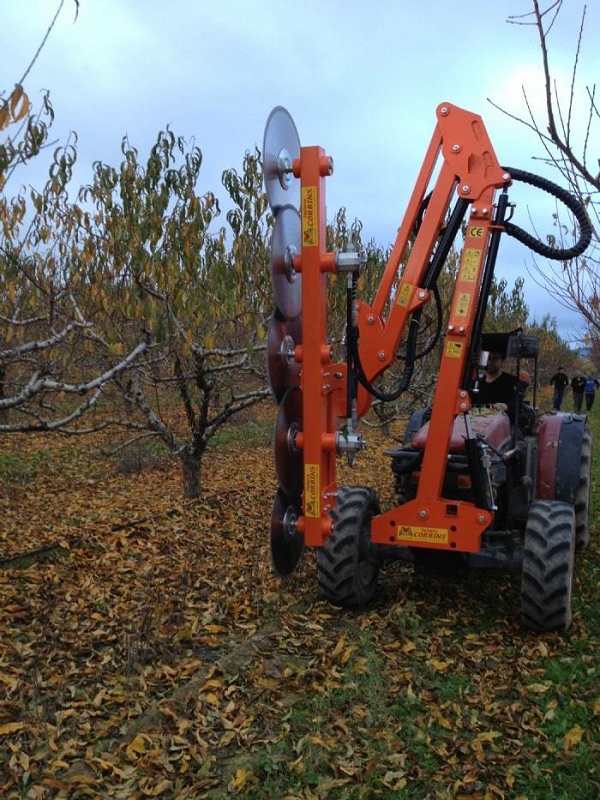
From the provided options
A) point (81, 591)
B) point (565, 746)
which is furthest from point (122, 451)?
point (565, 746)

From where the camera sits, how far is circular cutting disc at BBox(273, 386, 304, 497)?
13.2ft

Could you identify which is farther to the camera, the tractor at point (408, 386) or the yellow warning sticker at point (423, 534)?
the yellow warning sticker at point (423, 534)

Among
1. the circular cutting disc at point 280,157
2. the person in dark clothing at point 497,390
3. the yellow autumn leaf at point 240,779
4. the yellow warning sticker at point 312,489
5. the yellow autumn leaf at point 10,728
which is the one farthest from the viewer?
the person in dark clothing at point 497,390

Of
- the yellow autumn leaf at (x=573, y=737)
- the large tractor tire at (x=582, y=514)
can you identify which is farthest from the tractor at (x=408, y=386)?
the large tractor tire at (x=582, y=514)

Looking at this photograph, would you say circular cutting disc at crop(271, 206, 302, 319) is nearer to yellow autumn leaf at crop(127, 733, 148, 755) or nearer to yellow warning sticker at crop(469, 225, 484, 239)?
yellow warning sticker at crop(469, 225, 484, 239)

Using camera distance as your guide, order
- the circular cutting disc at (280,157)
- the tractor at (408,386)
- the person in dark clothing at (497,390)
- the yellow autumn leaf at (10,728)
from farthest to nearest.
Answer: the person in dark clothing at (497,390), the tractor at (408,386), the circular cutting disc at (280,157), the yellow autumn leaf at (10,728)

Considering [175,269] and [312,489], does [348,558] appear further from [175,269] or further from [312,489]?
[175,269]

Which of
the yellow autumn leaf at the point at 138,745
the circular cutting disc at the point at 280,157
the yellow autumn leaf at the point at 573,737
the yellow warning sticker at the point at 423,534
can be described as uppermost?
the circular cutting disc at the point at 280,157

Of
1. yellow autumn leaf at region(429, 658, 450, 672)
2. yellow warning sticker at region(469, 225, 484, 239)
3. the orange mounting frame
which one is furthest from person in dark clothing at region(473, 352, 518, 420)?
yellow autumn leaf at region(429, 658, 450, 672)

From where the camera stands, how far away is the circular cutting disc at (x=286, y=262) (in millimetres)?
3797

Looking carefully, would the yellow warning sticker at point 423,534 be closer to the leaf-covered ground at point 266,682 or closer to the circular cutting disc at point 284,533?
the leaf-covered ground at point 266,682

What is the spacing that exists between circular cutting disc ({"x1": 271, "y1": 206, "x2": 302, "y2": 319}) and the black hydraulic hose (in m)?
1.63

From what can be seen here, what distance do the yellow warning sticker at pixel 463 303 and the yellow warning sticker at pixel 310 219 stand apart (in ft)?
4.15

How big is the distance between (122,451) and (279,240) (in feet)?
28.9
